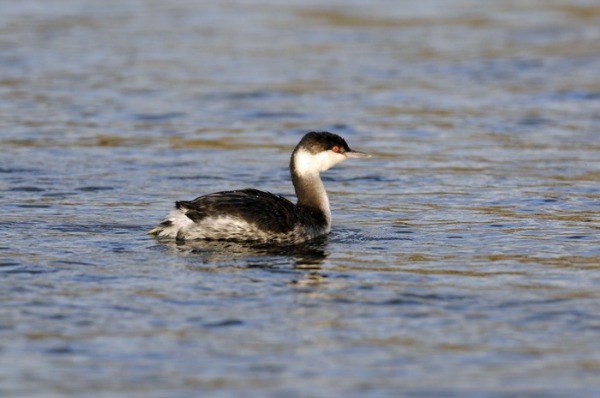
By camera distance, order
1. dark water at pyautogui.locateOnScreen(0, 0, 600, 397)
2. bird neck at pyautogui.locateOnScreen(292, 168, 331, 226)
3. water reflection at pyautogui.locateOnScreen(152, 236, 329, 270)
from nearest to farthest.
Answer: dark water at pyautogui.locateOnScreen(0, 0, 600, 397) → water reflection at pyautogui.locateOnScreen(152, 236, 329, 270) → bird neck at pyautogui.locateOnScreen(292, 168, 331, 226)

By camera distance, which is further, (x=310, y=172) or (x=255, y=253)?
(x=310, y=172)

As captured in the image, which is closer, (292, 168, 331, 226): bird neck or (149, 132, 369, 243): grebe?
(149, 132, 369, 243): grebe

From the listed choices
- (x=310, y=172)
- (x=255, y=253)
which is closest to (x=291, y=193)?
(x=310, y=172)

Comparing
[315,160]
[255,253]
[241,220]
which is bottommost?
[255,253]

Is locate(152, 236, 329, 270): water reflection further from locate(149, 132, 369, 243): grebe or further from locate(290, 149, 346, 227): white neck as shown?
locate(290, 149, 346, 227): white neck

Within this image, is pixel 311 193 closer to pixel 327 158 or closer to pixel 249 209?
pixel 327 158

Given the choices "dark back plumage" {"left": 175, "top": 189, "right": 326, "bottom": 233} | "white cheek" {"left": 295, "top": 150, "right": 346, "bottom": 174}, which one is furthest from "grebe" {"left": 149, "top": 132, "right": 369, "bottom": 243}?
"white cheek" {"left": 295, "top": 150, "right": 346, "bottom": 174}

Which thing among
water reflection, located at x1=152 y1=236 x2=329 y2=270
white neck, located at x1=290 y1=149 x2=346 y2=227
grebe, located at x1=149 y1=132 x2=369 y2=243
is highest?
white neck, located at x1=290 y1=149 x2=346 y2=227

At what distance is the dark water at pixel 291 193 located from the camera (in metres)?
7.68

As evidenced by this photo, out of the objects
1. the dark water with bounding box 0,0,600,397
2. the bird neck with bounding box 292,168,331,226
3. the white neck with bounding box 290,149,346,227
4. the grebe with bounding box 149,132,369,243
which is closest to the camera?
the dark water with bounding box 0,0,600,397

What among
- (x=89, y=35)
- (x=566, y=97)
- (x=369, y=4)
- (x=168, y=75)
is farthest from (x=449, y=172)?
(x=369, y=4)

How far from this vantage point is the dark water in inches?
302

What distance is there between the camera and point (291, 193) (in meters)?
14.2

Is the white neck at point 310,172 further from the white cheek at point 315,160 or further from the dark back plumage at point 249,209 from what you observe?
the dark back plumage at point 249,209
